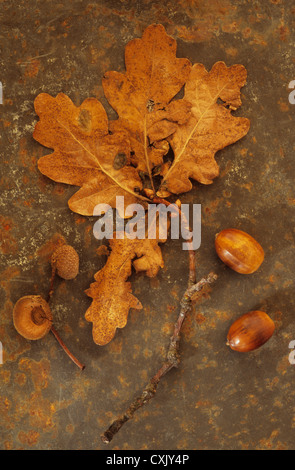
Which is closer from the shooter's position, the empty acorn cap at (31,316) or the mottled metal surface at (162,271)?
the empty acorn cap at (31,316)

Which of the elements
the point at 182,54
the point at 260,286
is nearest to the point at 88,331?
the point at 260,286

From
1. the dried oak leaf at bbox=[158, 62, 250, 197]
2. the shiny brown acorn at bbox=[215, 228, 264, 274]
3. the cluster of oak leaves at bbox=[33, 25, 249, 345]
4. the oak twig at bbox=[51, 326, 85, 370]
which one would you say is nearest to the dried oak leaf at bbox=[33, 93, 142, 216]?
the cluster of oak leaves at bbox=[33, 25, 249, 345]

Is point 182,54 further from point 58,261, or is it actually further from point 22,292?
point 22,292

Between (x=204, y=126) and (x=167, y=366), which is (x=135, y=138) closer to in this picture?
(x=204, y=126)

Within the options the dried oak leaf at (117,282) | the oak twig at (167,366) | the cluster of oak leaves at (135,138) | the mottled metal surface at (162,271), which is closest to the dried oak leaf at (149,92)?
the cluster of oak leaves at (135,138)

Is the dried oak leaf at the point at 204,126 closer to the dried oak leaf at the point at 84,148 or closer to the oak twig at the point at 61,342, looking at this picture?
the dried oak leaf at the point at 84,148
